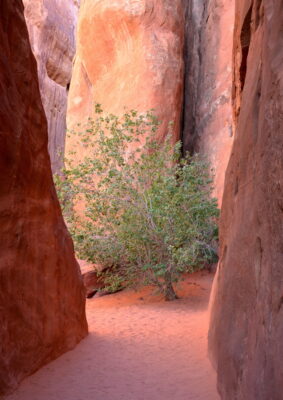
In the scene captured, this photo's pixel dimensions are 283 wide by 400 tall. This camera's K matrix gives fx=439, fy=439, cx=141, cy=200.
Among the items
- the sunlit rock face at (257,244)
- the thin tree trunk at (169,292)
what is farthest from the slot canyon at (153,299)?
the thin tree trunk at (169,292)

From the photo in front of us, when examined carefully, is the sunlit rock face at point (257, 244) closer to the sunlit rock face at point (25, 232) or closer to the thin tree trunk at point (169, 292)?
the sunlit rock face at point (25, 232)

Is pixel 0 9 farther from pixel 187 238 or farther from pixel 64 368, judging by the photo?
pixel 187 238

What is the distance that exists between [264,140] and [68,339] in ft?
12.0

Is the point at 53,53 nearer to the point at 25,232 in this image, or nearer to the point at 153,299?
the point at 153,299

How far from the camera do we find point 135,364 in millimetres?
5121

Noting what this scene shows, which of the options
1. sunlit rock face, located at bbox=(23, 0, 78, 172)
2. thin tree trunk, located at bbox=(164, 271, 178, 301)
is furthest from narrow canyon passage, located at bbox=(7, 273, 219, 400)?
sunlit rock face, located at bbox=(23, 0, 78, 172)

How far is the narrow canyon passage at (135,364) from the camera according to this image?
4.18 meters

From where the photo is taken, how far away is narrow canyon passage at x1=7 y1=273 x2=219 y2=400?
13.7 feet

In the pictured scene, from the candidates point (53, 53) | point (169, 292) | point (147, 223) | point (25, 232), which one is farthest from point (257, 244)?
point (53, 53)

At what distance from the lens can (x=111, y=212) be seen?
32.9ft

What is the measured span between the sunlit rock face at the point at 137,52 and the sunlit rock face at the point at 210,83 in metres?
0.75

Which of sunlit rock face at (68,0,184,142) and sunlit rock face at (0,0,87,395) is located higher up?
sunlit rock face at (68,0,184,142)

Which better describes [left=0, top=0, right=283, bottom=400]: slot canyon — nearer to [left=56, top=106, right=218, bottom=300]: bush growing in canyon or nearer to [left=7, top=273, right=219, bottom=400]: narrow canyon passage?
[left=7, top=273, right=219, bottom=400]: narrow canyon passage

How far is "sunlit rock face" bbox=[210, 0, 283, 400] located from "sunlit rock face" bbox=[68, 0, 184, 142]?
10.0 metres
